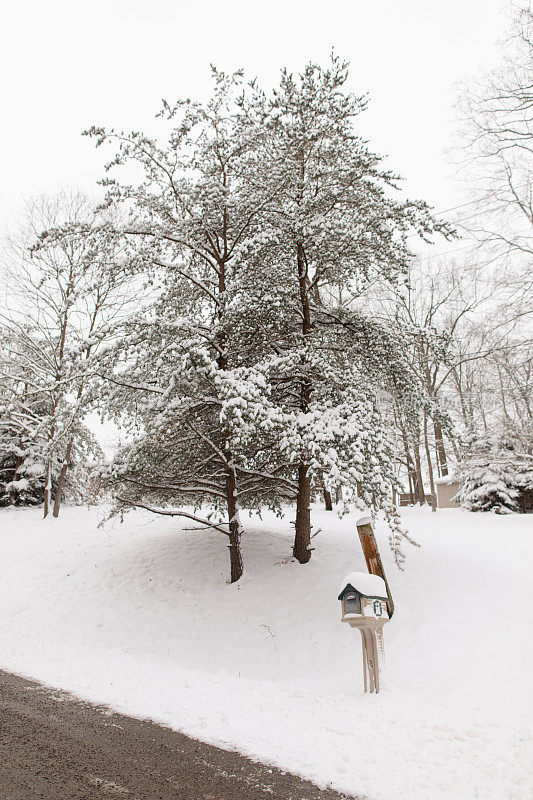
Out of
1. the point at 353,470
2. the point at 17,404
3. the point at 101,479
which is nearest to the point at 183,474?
the point at 101,479

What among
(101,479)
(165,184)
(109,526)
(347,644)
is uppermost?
(165,184)

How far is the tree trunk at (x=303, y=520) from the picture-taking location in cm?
962

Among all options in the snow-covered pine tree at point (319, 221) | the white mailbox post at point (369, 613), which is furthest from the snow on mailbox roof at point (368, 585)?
the snow-covered pine tree at point (319, 221)

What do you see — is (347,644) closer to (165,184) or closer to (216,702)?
(216,702)

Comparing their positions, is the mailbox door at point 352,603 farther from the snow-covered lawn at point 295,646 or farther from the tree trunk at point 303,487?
the tree trunk at point 303,487

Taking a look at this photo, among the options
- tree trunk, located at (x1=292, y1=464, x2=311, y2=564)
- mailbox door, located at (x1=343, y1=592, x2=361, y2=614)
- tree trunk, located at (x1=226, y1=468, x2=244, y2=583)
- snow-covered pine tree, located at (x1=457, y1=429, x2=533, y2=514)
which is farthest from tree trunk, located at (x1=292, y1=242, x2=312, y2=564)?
snow-covered pine tree, located at (x1=457, y1=429, x2=533, y2=514)

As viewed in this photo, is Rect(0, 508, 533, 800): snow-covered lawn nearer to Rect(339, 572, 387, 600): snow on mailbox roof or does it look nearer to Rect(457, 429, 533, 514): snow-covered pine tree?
Rect(339, 572, 387, 600): snow on mailbox roof

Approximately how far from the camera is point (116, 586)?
33.1ft

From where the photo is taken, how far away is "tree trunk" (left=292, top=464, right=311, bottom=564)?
9.62m

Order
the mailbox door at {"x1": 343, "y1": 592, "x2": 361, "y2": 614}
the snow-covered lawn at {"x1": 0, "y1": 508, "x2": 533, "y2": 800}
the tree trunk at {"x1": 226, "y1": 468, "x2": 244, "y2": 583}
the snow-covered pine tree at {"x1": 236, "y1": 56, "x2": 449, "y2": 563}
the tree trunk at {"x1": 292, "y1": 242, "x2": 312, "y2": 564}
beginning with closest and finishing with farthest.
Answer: the snow-covered lawn at {"x1": 0, "y1": 508, "x2": 533, "y2": 800}
the mailbox door at {"x1": 343, "y1": 592, "x2": 361, "y2": 614}
the snow-covered pine tree at {"x1": 236, "y1": 56, "x2": 449, "y2": 563}
the tree trunk at {"x1": 226, "y1": 468, "x2": 244, "y2": 583}
the tree trunk at {"x1": 292, "y1": 242, "x2": 312, "y2": 564}

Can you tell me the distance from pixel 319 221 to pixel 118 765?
748cm

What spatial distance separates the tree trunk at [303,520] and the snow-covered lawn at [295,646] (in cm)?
39

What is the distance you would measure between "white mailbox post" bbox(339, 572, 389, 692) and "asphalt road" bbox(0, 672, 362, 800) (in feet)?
6.84

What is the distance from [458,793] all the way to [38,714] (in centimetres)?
337
